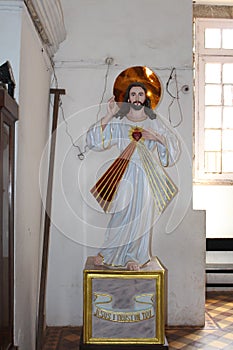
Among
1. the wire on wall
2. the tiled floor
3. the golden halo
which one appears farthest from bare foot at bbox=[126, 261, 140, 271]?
the wire on wall

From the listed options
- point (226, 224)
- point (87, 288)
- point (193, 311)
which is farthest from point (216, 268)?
point (87, 288)

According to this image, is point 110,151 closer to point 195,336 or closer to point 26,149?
point 26,149

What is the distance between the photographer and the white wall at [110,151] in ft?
14.7

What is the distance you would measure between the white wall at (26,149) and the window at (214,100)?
222cm

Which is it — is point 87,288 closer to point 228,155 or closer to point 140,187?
point 140,187

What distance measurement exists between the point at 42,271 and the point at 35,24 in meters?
1.89

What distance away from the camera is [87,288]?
3172mm

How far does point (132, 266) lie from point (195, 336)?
4.28ft

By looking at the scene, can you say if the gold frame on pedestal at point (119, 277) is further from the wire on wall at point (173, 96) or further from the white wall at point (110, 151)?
the wire on wall at point (173, 96)

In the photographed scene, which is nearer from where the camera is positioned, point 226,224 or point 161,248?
point 161,248

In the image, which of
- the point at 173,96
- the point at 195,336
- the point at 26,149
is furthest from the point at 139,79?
the point at 195,336

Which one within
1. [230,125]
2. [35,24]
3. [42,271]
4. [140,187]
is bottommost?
[42,271]

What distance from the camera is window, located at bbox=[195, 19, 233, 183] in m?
5.65

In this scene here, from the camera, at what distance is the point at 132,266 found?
321 centimetres
